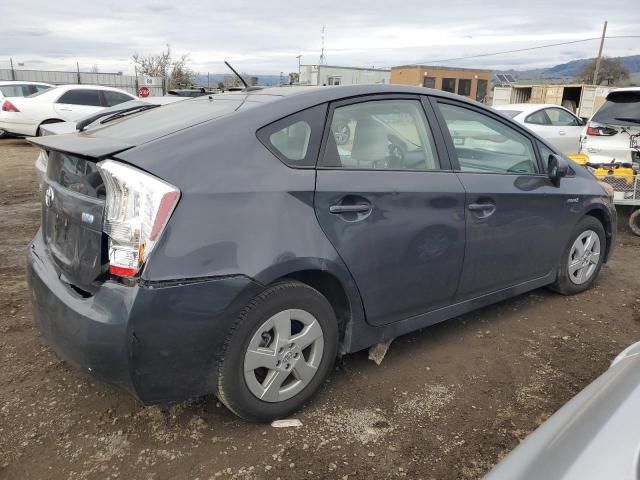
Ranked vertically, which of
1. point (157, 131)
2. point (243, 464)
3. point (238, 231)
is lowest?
point (243, 464)

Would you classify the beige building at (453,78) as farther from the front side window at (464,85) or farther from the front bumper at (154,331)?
the front bumper at (154,331)

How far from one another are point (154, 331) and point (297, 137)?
1.13 meters

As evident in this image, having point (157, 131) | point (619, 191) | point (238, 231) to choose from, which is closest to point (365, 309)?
point (238, 231)

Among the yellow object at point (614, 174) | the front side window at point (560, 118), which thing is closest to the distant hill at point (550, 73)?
the front side window at point (560, 118)

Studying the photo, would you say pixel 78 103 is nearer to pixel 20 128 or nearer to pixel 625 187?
pixel 20 128

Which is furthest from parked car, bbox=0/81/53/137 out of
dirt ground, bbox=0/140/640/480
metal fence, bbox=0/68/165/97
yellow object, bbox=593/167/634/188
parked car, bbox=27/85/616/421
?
→ yellow object, bbox=593/167/634/188

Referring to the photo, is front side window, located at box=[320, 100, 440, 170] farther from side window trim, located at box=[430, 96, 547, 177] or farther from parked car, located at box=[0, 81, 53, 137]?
parked car, located at box=[0, 81, 53, 137]

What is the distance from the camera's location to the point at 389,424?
265 cm

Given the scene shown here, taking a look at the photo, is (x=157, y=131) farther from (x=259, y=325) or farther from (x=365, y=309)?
Answer: (x=365, y=309)

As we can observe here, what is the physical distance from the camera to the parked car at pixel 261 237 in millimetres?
2168

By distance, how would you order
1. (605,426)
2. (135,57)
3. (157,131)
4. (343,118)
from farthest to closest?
(135,57) < (343,118) < (157,131) < (605,426)

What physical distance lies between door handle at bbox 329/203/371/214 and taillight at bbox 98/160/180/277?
0.77m

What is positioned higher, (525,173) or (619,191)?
(525,173)

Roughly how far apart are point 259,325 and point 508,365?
5.64 feet
